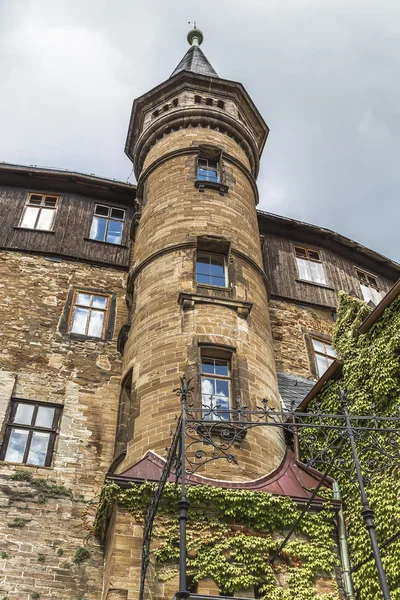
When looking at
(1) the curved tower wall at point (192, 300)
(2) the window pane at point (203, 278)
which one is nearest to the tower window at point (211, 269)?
(2) the window pane at point (203, 278)

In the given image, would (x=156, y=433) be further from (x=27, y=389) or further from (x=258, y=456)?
(x=27, y=389)

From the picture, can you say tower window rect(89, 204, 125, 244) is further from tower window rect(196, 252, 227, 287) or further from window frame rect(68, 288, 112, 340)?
tower window rect(196, 252, 227, 287)

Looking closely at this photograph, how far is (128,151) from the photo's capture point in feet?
73.4

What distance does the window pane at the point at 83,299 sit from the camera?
17.7m

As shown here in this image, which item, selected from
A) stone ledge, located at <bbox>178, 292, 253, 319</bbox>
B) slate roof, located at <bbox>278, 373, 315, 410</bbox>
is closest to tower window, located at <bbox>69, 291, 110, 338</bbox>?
stone ledge, located at <bbox>178, 292, 253, 319</bbox>

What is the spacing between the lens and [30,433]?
14.1 meters

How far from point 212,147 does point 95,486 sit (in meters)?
10.3

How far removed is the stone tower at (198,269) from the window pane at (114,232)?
53.1 inches

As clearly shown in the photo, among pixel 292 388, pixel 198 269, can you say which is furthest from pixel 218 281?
pixel 292 388

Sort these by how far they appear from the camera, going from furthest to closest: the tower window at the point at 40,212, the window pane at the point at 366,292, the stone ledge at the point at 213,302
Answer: the window pane at the point at 366,292
the tower window at the point at 40,212
the stone ledge at the point at 213,302

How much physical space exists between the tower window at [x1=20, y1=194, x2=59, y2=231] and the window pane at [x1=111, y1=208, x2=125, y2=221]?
72.9 inches

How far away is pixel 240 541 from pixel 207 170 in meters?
11.3

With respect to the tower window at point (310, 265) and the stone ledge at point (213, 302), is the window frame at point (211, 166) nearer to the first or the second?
the tower window at point (310, 265)

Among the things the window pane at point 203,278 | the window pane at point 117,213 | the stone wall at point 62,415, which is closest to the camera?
the stone wall at point 62,415
